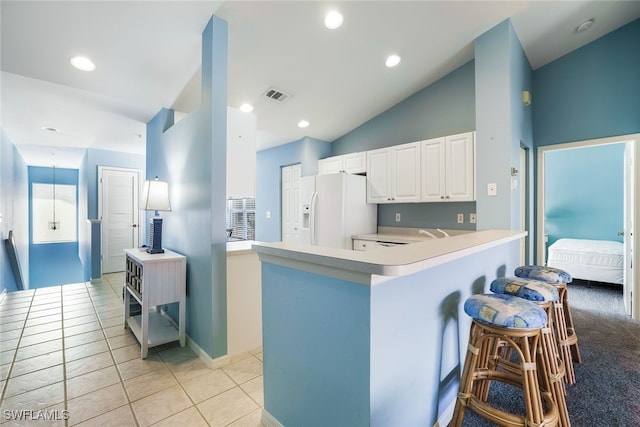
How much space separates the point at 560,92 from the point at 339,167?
9.63ft

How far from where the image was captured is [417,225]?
397 cm

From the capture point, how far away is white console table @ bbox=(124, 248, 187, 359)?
2.31 meters

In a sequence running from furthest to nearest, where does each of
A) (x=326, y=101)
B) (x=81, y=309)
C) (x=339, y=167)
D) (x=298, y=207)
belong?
(x=298, y=207)
(x=339, y=167)
(x=326, y=101)
(x=81, y=309)

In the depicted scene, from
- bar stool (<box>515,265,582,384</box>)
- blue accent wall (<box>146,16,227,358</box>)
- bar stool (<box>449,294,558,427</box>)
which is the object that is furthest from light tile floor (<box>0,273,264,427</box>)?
bar stool (<box>515,265,582,384</box>)

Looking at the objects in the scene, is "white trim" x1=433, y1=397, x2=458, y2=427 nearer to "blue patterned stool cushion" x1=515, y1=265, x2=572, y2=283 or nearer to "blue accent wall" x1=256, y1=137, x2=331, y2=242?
"blue patterned stool cushion" x1=515, y1=265, x2=572, y2=283

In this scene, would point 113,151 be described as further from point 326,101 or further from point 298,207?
point 326,101

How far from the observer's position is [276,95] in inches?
140

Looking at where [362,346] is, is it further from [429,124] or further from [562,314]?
[429,124]

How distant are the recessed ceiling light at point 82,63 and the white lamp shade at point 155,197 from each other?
3.79ft

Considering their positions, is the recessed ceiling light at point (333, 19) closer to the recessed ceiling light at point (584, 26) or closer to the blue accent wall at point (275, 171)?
A: the blue accent wall at point (275, 171)

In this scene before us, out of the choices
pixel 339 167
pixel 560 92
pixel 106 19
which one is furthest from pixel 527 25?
pixel 106 19

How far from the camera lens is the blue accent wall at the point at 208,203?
2219 millimetres

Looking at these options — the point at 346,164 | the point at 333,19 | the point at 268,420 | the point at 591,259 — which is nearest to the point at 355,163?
the point at 346,164

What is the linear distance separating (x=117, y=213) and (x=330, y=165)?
4.21 metres
